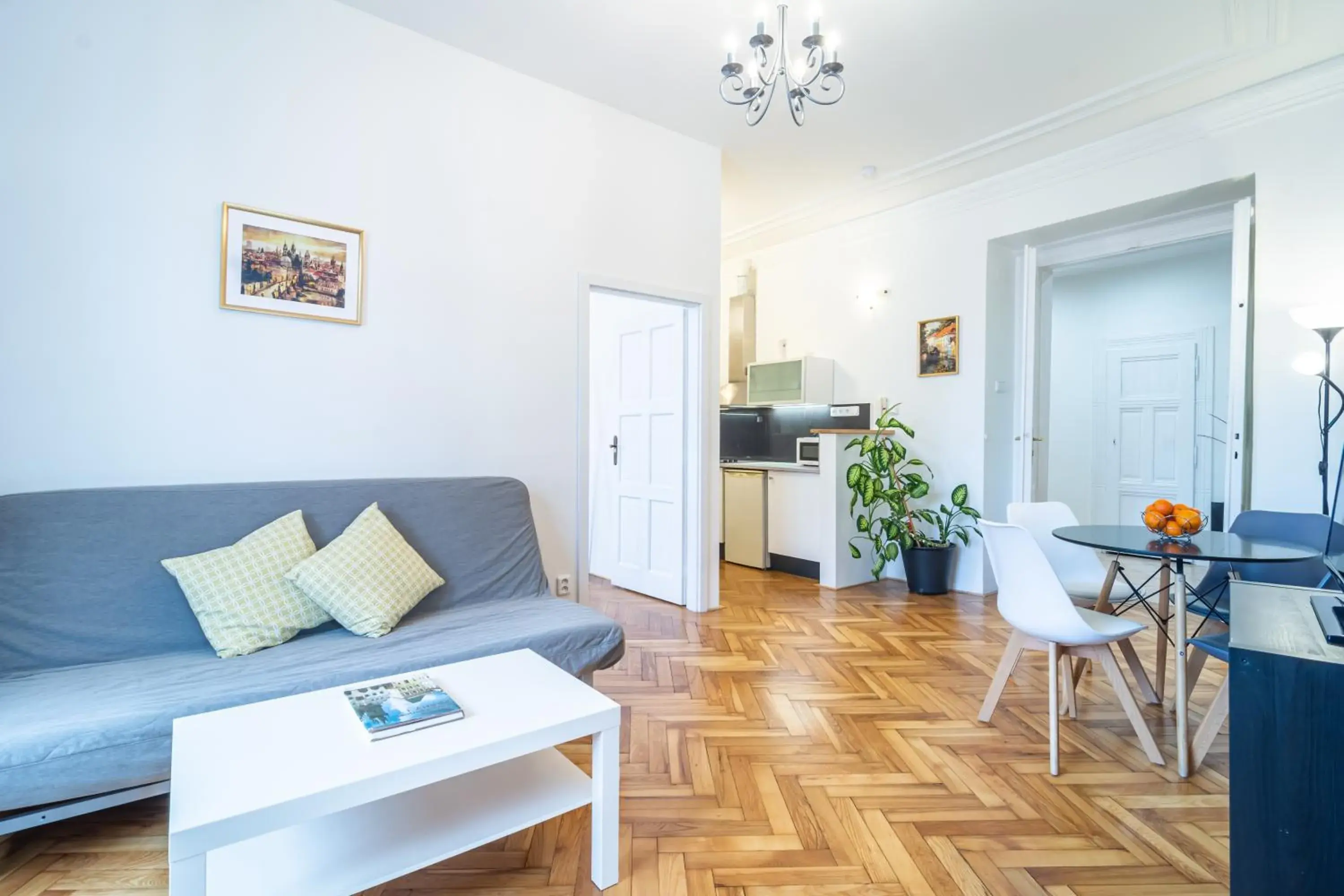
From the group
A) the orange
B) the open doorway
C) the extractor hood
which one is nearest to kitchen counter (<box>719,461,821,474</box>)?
the extractor hood

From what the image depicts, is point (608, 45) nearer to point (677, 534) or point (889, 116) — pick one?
point (889, 116)

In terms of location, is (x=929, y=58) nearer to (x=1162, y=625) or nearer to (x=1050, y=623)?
(x=1050, y=623)

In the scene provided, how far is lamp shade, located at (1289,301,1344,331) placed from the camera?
9.21 feet

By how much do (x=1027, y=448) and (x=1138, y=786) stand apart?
291 cm

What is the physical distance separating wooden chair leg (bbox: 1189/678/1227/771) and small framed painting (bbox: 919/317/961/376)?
2.81m

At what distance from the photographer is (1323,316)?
2822 millimetres

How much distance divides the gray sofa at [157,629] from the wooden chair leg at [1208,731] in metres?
1.84

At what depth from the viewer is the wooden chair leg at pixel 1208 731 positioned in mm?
1977

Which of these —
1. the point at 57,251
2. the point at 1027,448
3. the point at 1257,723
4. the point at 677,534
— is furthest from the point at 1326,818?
the point at 1027,448

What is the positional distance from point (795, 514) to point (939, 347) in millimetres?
1565

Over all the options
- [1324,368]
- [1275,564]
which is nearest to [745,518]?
[1275,564]

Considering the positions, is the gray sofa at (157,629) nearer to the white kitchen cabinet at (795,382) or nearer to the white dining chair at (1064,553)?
the white dining chair at (1064,553)

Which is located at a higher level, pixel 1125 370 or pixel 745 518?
pixel 1125 370

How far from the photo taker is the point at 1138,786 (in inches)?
76.0
